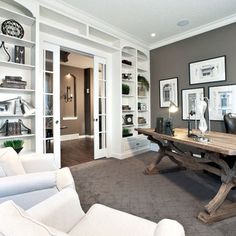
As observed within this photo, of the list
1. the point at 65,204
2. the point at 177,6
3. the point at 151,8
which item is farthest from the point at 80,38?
the point at 65,204

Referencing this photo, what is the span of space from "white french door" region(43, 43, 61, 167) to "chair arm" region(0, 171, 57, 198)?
1.85 m

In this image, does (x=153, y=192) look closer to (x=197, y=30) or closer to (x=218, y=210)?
(x=218, y=210)

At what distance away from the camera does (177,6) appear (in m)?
3.01

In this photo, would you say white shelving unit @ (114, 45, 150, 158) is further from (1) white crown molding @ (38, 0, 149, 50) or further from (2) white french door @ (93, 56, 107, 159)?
(2) white french door @ (93, 56, 107, 159)

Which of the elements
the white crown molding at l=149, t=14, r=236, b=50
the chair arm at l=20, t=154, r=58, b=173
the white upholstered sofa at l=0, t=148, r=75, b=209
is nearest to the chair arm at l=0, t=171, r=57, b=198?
the white upholstered sofa at l=0, t=148, r=75, b=209

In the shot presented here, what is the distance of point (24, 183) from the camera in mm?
1396

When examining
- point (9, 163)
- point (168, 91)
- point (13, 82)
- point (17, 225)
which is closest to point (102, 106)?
point (168, 91)

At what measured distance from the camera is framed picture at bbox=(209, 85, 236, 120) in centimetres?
346

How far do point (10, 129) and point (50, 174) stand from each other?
5.09 feet

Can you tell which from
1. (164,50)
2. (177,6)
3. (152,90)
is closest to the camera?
(177,6)

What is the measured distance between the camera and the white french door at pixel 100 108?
4086 mm

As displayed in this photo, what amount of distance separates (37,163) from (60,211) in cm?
115

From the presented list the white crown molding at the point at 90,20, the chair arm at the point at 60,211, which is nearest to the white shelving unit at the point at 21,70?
the white crown molding at the point at 90,20

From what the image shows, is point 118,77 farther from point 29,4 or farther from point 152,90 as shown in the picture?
Answer: point 29,4
